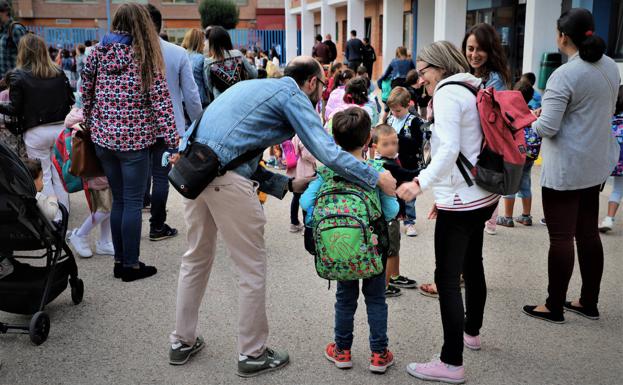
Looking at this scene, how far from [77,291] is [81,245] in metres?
1.22

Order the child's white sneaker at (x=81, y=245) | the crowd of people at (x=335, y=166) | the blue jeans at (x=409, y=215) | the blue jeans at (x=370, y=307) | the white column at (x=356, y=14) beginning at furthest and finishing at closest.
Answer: the white column at (x=356, y=14)
the blue jeans at (x=409, y=215)
the child's white sneaker at (x=81, y=245)
the blue jeans at (x=370, y=307)
the crowd of people at (x=335, y=166)

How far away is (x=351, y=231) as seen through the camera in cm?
312

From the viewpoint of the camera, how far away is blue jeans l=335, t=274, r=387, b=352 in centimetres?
337

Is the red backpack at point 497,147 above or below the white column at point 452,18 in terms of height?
below

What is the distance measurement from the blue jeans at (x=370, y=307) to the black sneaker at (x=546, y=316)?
51.4 inches

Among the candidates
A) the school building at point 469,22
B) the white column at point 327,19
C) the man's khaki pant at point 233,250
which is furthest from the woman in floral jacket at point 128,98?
the white column at point 327,19

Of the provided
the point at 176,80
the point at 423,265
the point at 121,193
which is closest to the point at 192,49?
the point at 176,80

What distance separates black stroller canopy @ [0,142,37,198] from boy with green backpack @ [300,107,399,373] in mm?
1900

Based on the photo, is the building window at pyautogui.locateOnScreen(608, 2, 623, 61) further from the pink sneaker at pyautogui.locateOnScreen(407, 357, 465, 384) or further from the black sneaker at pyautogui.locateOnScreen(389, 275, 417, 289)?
the pink sneaker at pyautogui.locateOnScreen(407, 357, 465, 384)

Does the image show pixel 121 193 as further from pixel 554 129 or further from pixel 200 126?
pixel 554 129

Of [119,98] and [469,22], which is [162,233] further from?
[469,22]

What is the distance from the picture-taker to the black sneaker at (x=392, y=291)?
4.56 m

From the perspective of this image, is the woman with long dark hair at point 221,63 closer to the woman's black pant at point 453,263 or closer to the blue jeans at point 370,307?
the blue jeans at point 370,307

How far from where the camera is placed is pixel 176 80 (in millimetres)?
5406
